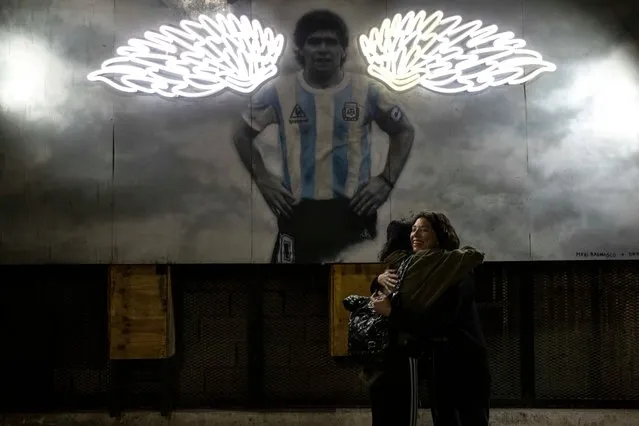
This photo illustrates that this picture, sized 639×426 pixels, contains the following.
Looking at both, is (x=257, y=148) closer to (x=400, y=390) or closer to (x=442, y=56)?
(x=442, y=56)

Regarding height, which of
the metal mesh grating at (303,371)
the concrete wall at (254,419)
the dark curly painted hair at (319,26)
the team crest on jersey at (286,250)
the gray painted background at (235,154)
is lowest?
the concrete wall at (254,419)

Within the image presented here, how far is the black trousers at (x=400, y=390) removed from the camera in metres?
3.66

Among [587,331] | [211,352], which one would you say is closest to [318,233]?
[211,352]

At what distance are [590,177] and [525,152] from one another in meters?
0.76

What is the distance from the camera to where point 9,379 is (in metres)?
6.44

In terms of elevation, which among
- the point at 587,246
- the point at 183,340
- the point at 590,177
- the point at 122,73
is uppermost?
the point at 122,73

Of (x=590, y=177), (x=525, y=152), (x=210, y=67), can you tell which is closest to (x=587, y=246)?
(x=590, y=177)

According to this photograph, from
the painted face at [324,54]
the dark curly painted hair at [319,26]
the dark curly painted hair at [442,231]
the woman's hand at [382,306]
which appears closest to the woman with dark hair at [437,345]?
the woman's hand at [382,306]

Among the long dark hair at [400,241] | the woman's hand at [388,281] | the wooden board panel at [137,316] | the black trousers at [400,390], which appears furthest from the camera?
the wooden board panel at [137,316]

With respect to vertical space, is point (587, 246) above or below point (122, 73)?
below

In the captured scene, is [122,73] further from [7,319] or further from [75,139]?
[7,319]

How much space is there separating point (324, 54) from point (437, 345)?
387 cm

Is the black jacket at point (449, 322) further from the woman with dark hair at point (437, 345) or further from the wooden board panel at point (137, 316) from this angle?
the wooden board panel at point (137, 316)

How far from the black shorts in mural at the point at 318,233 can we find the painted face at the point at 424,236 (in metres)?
2.38
